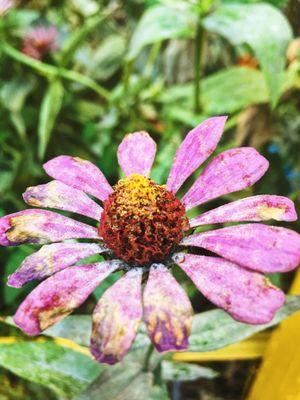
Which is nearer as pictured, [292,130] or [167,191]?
[167,191]

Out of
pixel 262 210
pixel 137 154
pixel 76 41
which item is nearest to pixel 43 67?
pixel 76 41

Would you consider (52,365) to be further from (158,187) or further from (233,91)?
(233,91)

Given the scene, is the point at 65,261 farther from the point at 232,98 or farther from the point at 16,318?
the point at 232,98

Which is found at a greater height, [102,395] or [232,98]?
[232,98]

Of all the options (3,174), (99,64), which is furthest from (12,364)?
(99,64)

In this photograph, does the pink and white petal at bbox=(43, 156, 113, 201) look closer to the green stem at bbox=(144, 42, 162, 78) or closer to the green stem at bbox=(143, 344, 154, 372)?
the green stem at bbox=(143, 344, 154, 372)

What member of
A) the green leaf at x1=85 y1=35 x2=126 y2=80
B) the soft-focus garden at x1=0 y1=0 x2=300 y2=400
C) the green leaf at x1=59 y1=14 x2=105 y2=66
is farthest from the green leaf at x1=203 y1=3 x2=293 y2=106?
the green leaf at x1=85 y1=35 x2=126 y2=80

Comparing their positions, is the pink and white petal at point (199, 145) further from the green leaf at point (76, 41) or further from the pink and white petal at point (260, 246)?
the green leaf at point (76, 41)

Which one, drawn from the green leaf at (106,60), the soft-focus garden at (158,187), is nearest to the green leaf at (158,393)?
the soft-focus garden at (158,187)

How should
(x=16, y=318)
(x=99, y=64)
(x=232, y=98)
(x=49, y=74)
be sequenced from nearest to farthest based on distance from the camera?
(x=16, y=318)
(x=232, y=98)
(x=49, y=74)
(x=99, y=64)
